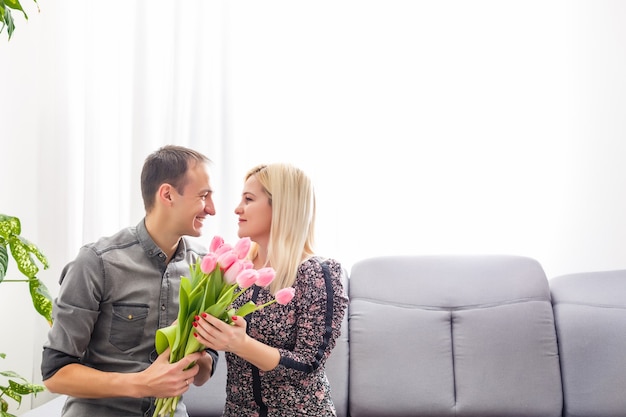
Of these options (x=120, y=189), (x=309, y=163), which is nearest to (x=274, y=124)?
(x=309, y=163)

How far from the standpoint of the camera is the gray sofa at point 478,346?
260cm

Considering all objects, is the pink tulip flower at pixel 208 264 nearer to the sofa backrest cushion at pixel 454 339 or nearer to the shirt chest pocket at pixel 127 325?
the shirt chest pocket at pixel 127 325

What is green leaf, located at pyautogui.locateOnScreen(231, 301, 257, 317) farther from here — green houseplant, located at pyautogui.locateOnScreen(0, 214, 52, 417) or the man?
green houseplant, located at pyautogui.locateOnScreen(0, 214, 52, 417)

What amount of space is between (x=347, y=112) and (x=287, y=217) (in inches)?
51.4

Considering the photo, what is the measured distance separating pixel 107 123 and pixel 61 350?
171 cm

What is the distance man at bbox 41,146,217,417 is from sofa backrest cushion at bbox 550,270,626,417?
4.84 ft

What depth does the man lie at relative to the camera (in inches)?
64.9

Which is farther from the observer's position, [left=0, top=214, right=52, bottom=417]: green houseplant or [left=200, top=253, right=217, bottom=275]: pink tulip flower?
[left=0, top=214, right=52, bottom=417]: green houseplant

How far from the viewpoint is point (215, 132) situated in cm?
312

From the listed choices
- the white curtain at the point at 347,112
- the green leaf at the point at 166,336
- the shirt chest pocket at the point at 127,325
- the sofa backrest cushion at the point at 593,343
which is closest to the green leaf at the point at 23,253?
the shirt chest pocket at the point at 127,325

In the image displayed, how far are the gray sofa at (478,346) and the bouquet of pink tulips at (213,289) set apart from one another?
3.83 feet

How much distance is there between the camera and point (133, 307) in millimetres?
1793

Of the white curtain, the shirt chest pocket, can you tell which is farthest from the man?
the white curtain

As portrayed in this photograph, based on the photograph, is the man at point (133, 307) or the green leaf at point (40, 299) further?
the green leaf at point (40, 299)
